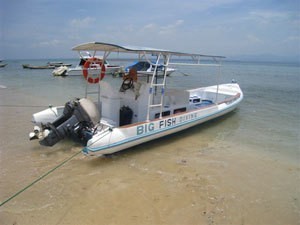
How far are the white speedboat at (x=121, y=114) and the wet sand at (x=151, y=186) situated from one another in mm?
465

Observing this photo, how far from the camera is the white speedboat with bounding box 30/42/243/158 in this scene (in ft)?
16.7

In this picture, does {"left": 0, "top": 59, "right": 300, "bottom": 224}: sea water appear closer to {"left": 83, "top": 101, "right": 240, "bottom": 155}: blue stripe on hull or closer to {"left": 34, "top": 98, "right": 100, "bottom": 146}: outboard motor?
{"left": 83, "top": 101, "right": 240, "bottom": 155}: blue stripe on hull

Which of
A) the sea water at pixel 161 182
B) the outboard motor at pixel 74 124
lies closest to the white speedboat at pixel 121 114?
the outboard motor at pixel 74 124

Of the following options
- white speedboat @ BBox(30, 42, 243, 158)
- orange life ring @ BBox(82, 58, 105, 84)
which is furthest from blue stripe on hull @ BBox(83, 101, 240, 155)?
orange life ring @ BBox(82, 58, 105, 84)

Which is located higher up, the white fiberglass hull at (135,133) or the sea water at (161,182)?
the white fiberglass hull at (135,133)

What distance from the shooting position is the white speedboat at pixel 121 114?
5098mm

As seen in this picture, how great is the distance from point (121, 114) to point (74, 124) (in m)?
1.32

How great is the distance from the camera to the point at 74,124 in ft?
17.6

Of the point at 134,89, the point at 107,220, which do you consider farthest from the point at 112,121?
the point at 107,220

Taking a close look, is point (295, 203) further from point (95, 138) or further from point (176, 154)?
point (95, 138)

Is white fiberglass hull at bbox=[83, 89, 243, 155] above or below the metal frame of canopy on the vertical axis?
below

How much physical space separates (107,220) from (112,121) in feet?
10.1

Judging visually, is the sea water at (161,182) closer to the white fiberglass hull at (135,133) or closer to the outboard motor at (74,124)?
the white fiberglass hull at (135,133)

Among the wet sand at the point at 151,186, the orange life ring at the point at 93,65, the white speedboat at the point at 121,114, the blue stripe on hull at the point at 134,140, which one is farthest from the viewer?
the orange life ring at the point at 93,65
